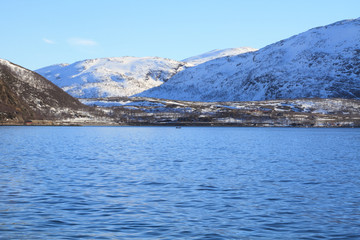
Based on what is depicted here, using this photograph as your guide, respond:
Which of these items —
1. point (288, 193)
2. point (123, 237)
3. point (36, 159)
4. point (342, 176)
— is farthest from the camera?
point (36, 159)

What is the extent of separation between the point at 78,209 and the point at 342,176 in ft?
89.7

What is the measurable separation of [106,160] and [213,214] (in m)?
34.3

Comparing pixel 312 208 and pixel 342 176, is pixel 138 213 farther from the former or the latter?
pixel 342 176

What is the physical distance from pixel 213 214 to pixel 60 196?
10.9 meters

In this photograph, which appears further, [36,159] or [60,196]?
[36,159]

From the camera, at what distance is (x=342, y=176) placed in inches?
1800

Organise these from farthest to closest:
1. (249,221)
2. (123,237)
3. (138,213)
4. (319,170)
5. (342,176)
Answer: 1. (319,170)
2. (342,176)
3. (138,213)
4. (249,221)
5. (123,237)

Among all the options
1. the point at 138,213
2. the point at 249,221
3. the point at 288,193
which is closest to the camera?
the point at 249,221

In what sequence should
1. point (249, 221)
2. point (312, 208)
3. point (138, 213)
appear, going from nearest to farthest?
1. point (249, 221)
2. point (138, 213)
3. point (312, 208)

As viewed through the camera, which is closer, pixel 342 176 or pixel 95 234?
pixel 95 234

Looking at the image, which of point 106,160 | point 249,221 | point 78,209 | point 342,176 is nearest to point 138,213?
point 78,209

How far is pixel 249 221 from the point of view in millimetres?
25453

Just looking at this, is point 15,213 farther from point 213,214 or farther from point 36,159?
point 36,159

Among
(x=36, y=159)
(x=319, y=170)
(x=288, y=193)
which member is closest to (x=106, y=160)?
(x=36, y=159)
